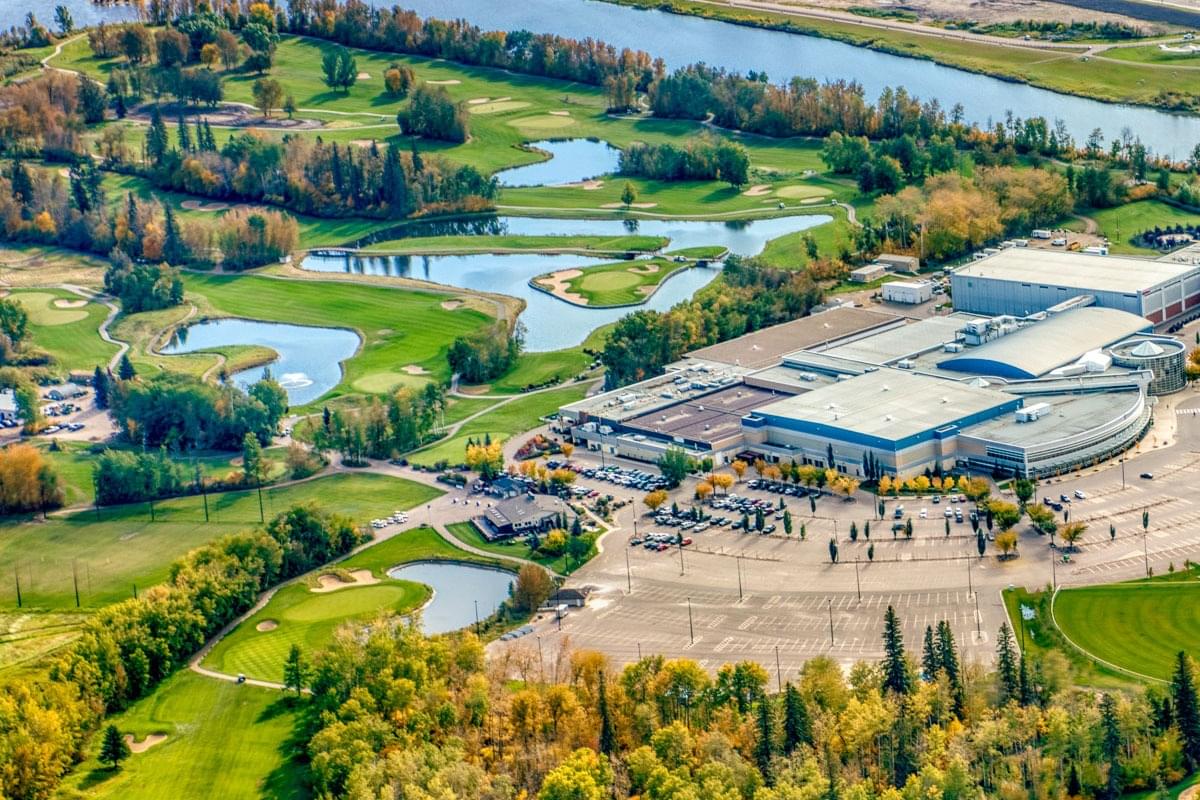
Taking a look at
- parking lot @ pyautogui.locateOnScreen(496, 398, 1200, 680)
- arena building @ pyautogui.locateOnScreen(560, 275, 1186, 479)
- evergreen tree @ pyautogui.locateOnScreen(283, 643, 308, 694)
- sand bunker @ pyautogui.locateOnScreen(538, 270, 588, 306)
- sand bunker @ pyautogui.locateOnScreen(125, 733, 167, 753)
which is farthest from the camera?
sand bunker @ pyautogui.locateOnScreen(538, 270, 588, 306)

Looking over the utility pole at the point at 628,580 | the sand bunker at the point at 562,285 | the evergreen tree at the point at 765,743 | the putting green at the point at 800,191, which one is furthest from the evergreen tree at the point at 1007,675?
the putting green at the point at 800,191

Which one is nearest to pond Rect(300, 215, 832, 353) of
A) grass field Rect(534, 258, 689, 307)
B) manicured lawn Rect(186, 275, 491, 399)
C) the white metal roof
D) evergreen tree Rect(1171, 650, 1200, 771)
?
grass field Rect(534, 258, 689, 307)

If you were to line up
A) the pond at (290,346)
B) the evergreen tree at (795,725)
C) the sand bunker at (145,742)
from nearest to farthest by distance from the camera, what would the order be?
the evergreen tree at (795,725)
the sand bunker at (145,742)
the pond at (290,346)

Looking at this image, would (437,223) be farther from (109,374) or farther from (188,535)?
(188,535)

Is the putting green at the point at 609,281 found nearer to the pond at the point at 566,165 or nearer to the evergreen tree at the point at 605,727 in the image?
the pond at the point at 566,165

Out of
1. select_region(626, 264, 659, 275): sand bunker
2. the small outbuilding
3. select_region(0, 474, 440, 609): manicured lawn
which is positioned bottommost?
select_region(0, 474, 440, 609): manicured lawn

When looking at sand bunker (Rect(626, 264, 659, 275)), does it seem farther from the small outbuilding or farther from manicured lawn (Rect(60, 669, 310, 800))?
manicured lawn (Rect(60, 669, 310, 800))

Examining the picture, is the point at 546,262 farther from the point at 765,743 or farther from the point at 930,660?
the point at 765,743
